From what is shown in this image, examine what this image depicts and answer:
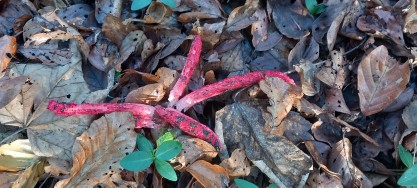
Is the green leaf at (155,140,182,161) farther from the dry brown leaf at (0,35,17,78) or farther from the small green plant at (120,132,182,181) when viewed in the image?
the dry brown leaf at (0,35,17,78)

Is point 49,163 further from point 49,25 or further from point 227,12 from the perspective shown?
point 227,12

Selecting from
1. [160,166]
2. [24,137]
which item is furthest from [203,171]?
[24,137]

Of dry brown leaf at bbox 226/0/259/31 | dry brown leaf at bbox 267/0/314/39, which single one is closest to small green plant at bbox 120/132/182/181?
dry brown leaf at bbox 226/0/259/31

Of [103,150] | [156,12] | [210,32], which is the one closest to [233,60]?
[210,32]

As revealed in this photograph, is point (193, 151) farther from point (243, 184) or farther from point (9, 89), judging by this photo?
point (9, 89)

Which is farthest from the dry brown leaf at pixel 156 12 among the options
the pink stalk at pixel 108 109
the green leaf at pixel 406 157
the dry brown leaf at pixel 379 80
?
the green leaf at pixel 406 157

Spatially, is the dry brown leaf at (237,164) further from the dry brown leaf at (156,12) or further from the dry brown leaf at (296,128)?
the dry brown leaf at (156,12)

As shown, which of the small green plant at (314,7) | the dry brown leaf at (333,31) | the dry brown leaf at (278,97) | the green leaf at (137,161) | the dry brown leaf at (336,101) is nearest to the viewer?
the green leaf at (137,161)
